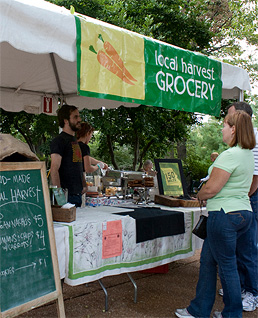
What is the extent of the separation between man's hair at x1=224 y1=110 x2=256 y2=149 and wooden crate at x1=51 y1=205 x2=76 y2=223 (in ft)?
4.11

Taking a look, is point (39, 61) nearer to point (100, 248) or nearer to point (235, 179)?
point (100, 248)

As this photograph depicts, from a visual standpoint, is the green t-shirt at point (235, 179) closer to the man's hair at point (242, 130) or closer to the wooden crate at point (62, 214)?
the man's hair at point (242, 130)

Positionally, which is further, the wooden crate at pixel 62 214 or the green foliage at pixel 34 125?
the green foliage at pixel 34 125

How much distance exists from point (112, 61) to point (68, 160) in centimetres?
92

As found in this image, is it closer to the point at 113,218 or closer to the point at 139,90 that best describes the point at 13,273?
the point at 113,218

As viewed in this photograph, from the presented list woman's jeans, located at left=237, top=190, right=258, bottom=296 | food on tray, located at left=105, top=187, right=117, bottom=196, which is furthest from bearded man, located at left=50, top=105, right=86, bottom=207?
woman's jeans, located at left=237, top=190, right=258, bottom=296

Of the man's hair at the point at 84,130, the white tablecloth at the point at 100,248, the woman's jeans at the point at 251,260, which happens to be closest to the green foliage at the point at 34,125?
the man's hair at the point at 84,130

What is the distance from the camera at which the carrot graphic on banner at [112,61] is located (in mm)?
2672

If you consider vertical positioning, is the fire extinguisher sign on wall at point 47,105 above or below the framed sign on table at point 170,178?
above

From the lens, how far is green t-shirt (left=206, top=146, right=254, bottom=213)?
2.37 metres

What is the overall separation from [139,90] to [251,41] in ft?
42.7

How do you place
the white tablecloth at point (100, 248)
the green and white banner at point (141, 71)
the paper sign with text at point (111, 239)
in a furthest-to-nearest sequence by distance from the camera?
1. the paper sign with text at point (111, 239)
2. the green and white banner at point (141, 71)
3. the white tablecloth at point (100, 248)

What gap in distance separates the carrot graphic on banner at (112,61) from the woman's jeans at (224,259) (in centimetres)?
127

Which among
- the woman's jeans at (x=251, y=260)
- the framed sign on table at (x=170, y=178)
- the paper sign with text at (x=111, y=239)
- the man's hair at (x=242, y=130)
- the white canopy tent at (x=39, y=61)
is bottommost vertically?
the woman's jeans at (x=251, y=260)
